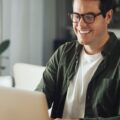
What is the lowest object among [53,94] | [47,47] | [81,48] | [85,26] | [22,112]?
[47,47]

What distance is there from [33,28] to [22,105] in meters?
3.04

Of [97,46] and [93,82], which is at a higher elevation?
[97,46]

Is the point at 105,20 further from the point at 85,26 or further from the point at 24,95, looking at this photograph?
the point at 24,95

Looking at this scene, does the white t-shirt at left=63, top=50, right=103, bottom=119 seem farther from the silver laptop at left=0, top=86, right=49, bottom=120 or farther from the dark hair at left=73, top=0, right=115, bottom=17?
the silver laptop at left=0, top=86, right=49, bottom=120

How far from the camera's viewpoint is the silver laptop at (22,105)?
104 cm

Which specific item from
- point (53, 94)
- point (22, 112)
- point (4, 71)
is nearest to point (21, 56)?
point (4, 71)

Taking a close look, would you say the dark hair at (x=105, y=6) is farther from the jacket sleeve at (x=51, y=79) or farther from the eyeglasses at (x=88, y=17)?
the jacket sleeve at (x=51, y=79)

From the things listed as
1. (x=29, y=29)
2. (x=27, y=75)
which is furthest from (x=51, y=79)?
(x=29, y=29)

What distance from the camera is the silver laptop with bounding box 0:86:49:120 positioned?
3.40 ft

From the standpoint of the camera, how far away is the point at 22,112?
1061mm

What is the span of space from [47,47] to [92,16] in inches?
116

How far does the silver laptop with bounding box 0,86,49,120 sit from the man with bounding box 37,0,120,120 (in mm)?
317

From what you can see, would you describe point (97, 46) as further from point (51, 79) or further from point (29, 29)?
point (29, 29)

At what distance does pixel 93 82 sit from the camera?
1.41 meters
